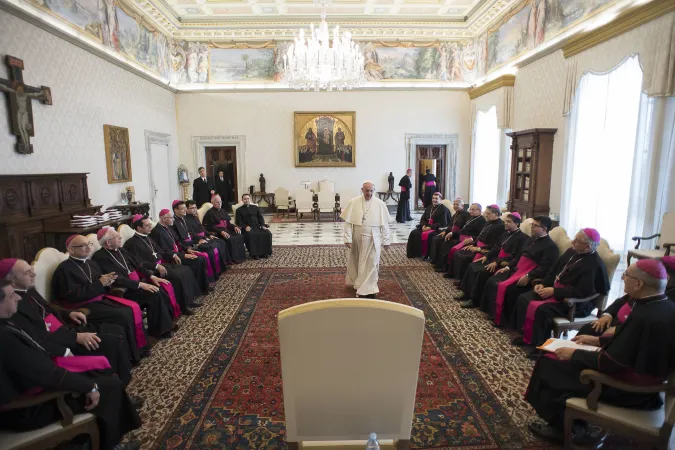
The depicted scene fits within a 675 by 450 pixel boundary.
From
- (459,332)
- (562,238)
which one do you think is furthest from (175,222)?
(562,238)

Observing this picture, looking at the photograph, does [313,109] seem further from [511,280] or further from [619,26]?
[511,280]

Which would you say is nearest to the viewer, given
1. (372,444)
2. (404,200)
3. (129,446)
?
(372,444)

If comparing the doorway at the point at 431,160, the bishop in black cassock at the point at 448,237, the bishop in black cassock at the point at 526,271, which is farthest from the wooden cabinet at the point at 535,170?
the doorway at the point at 431,160

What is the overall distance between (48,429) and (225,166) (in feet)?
45.3

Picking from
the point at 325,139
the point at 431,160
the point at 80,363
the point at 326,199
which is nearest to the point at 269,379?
the point at 80,363

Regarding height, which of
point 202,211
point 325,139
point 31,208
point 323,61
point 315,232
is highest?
point 323,61

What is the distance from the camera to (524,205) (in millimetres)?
9727

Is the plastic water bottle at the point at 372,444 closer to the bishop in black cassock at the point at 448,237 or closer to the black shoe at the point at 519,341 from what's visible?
the black shoe at the point at 519,341

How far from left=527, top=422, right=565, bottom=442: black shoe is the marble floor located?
287 inches

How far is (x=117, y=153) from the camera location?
10.3 metres

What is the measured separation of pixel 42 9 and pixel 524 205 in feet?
35.1

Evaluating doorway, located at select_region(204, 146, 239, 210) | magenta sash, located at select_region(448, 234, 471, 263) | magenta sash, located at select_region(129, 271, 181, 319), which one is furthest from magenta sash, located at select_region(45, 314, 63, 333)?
doorway, located at select_region(204, 146, 239, 210)

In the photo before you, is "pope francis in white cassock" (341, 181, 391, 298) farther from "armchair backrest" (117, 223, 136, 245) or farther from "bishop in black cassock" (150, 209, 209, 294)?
"armchair backrest" (117, 223, 136, 245)

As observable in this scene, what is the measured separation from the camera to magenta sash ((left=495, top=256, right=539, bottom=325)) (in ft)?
16.6
